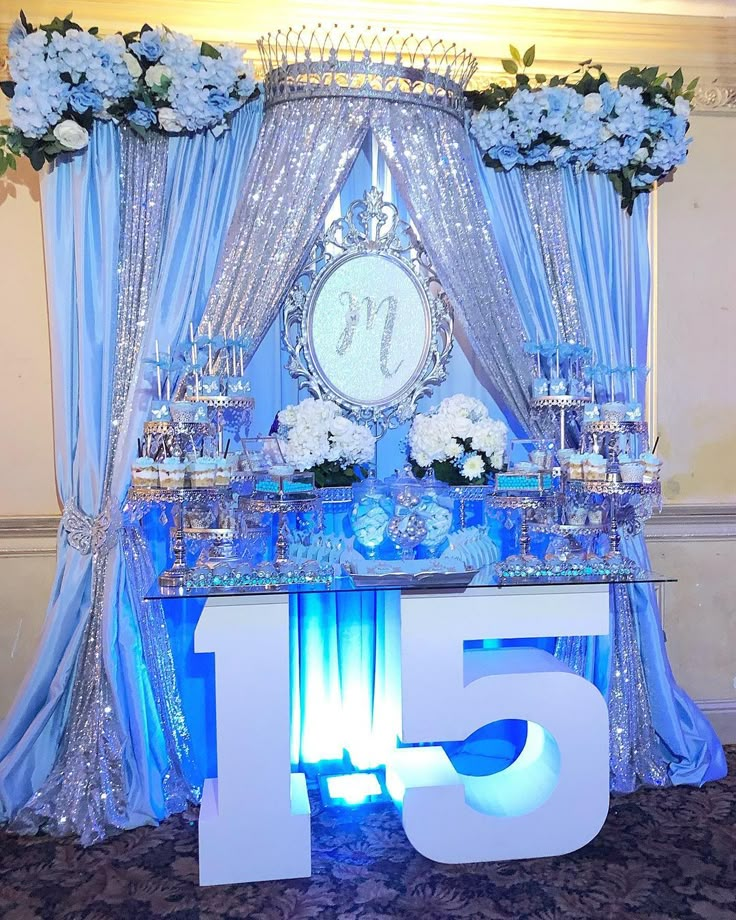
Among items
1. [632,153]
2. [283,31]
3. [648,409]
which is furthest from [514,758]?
[283,31]

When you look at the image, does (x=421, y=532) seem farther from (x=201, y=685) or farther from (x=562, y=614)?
(x=201, y=685)

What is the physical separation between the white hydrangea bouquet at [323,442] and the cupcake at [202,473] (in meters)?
0.31

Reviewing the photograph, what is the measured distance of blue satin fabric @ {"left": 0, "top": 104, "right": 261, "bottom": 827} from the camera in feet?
10.3

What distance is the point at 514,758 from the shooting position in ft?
11.5

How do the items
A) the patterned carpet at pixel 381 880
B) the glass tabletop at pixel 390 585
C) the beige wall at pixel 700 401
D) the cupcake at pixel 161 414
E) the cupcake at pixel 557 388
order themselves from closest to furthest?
the patterned carpet at pixel 381 880 < the glass tabletop at pixel 390 585 < the cupcake at pixel 161 414 < the cupcake at pixel 557 388 < the beige wall at pixel 700 401

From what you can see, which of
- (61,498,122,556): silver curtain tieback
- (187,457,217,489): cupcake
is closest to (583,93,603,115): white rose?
(187,457,217,489): cupcake

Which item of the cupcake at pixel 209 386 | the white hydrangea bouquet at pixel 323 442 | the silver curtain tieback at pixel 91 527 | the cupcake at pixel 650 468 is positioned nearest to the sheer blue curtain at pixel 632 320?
the cupcake at pixel 650 468

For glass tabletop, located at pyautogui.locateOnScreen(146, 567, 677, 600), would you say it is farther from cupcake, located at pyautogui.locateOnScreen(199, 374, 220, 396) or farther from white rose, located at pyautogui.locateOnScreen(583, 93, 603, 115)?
white rose, located at pyautogui.locateOnScreen(583, 93, 603, 115)

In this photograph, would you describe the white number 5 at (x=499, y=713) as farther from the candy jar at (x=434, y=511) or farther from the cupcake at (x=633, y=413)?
the cupcake at (x=633, y=413)

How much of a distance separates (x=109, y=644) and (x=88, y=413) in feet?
2.74

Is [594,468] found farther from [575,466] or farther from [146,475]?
[146,475]

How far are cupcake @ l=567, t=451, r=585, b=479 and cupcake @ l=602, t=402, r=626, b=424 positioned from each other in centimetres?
19

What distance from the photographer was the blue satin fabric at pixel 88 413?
313cm

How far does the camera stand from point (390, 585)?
2.73 m
